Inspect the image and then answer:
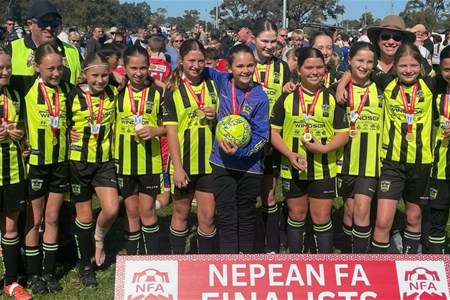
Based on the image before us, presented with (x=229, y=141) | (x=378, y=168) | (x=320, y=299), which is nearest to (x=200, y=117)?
(x=229, y=141)

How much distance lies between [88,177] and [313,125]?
201 cm

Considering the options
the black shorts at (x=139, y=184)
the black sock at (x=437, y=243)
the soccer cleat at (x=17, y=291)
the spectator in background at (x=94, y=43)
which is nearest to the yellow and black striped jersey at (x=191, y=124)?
the black shorts at (x=139, y=184)

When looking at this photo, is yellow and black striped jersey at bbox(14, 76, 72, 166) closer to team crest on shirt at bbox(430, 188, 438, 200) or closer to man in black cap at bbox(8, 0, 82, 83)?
man in black cap at bbox(8, 0, 82, 83)

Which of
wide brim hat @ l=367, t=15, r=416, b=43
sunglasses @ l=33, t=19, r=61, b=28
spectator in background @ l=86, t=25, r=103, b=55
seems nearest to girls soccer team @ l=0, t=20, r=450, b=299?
wide brim hat @ l=367, t=15, r=416, b=43

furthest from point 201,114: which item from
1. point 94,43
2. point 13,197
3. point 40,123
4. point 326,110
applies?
point 94,43

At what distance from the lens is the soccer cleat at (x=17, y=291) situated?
4.68m

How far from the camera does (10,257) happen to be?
473cm

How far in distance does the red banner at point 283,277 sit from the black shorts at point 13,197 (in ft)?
4.36

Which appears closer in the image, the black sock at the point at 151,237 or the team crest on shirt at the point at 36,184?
the team crest on shirt at the point at 36,184

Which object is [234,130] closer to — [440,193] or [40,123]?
[40,123]

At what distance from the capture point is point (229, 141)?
4.39 meters

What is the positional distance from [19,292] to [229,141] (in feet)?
7.18

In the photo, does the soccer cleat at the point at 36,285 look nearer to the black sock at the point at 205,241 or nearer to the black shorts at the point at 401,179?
the black sock at the point at 205,241

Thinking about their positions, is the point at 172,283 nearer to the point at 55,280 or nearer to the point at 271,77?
the point at 55,280
